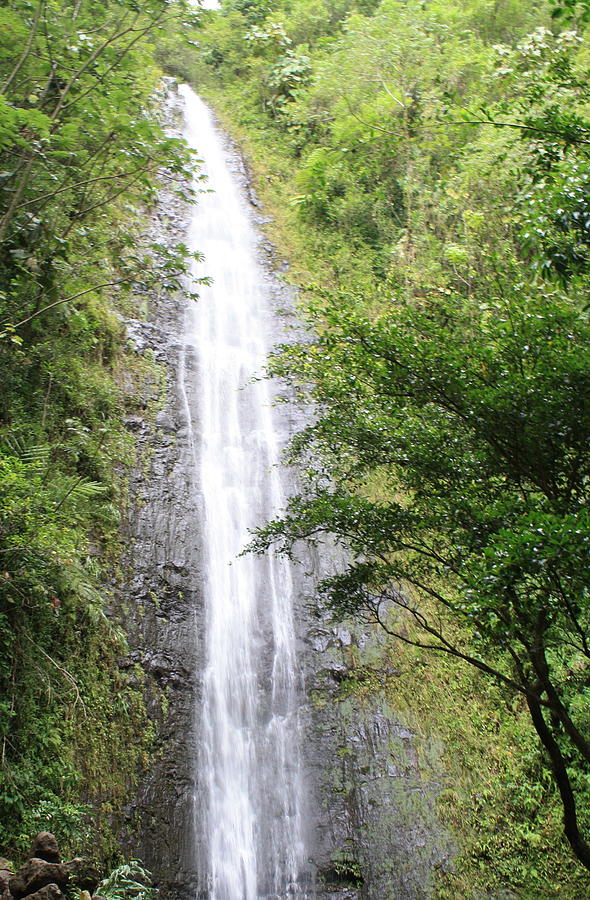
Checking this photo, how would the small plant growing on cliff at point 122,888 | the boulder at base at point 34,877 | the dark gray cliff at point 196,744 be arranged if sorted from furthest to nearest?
the dark gray cliff at point 196,744 < the small plant growing on cliff at point 122,888 < the boulder at base at point 34,877

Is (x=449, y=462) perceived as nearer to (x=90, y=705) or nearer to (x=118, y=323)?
(x=90, y=705)

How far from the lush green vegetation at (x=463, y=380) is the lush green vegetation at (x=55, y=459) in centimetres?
222

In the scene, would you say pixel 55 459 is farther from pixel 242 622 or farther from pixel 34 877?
pixel 34 877

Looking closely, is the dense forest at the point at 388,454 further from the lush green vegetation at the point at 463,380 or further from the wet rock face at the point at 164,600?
the wet rock face at the point at 164,600

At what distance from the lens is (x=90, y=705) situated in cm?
720

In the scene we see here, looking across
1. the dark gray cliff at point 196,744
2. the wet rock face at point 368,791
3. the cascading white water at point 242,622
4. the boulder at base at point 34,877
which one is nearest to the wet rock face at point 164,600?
the dark gray cliff at point 196,744

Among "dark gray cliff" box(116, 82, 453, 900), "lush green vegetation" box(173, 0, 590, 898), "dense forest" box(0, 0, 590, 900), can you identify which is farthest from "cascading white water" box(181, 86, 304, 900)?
"lush green vegetation" box(173, 0, 590, 898)

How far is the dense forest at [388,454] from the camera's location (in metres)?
4.38

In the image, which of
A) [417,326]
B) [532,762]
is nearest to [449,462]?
[417,326]

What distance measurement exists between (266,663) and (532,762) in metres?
3.61

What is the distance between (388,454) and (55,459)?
184 inches

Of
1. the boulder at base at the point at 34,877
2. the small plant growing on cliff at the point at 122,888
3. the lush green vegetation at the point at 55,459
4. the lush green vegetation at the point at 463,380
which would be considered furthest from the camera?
the lush green vegetation at the point at 55,459

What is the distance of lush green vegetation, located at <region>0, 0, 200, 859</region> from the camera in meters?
5.86

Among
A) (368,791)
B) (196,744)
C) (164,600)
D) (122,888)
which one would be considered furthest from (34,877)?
(368,791)
